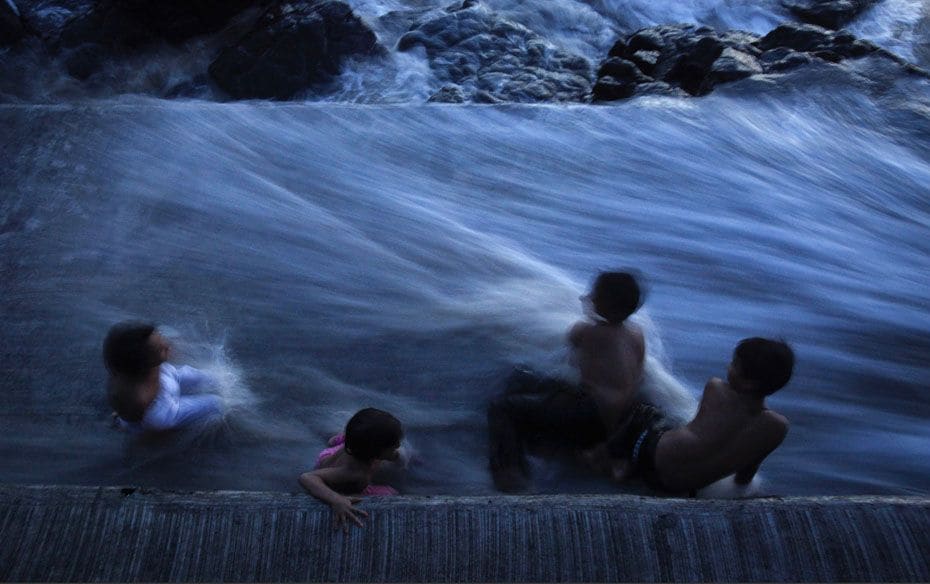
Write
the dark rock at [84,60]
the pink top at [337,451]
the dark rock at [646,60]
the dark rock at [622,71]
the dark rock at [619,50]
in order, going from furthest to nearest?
the dark rock at [619,50] → the dark rock at [646,60] → the dark rock at [84,60] → the dark rock at [622,71] → the pink top at [337,451]

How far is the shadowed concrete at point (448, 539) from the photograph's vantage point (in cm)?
232

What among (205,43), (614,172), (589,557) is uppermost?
(589,557)

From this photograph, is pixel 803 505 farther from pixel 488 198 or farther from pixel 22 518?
pixel 488 198

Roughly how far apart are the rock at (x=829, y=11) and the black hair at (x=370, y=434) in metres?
8.91

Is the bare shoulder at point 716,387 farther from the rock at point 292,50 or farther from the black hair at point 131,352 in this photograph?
the rock at point 292,50

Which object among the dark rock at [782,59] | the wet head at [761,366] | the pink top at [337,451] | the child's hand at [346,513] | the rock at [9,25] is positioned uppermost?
the wet head at [761,366]

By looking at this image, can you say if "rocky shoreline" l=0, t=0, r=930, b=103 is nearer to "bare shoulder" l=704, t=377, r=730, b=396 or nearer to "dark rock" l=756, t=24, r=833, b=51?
"dark rock" l=756, t=24, r=833, b=51

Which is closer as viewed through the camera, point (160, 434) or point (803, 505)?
point (803, 505)

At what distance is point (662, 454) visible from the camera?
9.77ft

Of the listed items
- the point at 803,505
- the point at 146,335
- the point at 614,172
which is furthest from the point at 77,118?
the point at 803,505

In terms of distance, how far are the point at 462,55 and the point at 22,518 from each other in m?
6.93

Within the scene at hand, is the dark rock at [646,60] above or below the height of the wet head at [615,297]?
below

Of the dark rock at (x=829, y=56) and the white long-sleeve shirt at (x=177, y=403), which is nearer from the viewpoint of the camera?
the white long-sleeve shirt at (x=177, y=403)

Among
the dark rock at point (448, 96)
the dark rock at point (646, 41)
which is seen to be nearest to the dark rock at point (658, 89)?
the dark rock at point (646, 41)
